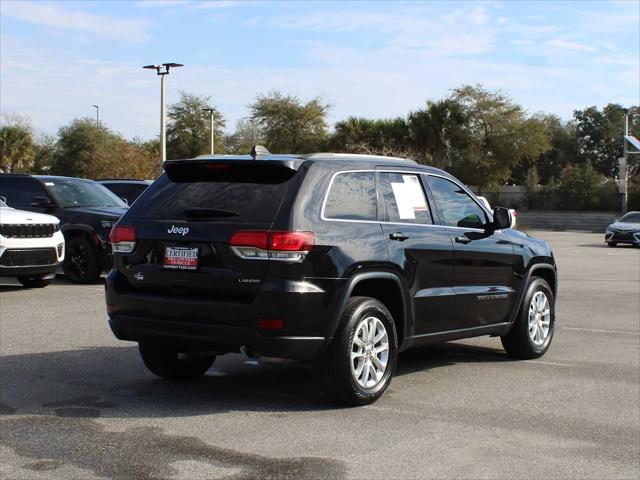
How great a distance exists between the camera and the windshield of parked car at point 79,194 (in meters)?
16.1

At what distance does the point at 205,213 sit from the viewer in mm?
6480

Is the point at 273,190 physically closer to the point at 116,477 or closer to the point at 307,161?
the point at 307,161

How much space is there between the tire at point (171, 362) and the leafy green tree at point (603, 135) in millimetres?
86577

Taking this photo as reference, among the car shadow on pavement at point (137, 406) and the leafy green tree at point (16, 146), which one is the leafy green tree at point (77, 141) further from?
the car shadow on pavement at point (137, 406)

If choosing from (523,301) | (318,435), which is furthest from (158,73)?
(318,435)

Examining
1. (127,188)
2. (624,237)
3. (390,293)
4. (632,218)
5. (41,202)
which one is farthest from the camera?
(632,218)

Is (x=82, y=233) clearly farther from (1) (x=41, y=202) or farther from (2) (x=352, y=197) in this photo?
(2) (x=352, y=197)

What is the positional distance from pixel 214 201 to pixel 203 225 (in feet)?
0.76

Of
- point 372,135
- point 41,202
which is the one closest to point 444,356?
point 41,202

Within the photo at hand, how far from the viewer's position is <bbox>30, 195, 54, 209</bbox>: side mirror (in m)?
15.5

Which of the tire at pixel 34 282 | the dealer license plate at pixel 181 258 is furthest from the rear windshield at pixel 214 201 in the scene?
the tire at pixel 34 282

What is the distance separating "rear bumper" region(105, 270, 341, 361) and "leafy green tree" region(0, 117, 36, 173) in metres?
66.4

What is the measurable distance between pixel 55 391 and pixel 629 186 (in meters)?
57.8

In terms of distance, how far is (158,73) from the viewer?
38750 mm
